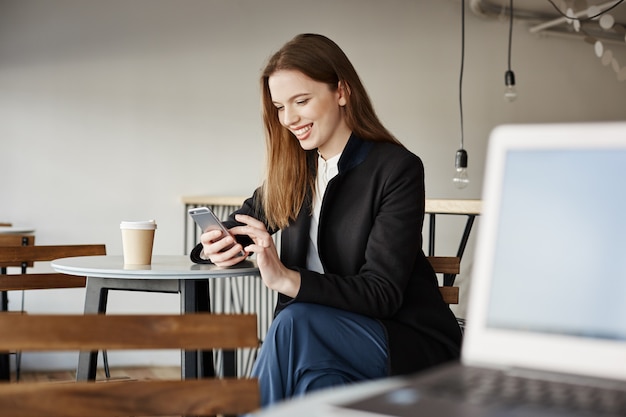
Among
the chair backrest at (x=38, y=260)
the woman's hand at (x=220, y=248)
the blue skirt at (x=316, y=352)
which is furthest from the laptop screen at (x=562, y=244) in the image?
the chair backrest at (x=38, y=260)

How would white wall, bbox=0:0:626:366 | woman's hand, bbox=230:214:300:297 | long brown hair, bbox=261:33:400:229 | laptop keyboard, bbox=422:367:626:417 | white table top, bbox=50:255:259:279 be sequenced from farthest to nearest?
white wall, bbox=0:0:626:366, long brown hair, bbox=261:33:400:229, white table top, bbox=50:255:259:279, woman's hand, bbox=230:214:300:297, laptop keyboard, bbox=422:367:626:417

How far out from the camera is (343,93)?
2121mm

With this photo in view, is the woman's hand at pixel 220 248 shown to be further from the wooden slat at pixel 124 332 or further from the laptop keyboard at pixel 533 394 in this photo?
the laptop keyboard at pixel 533 394

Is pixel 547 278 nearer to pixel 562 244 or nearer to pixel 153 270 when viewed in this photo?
pixel 562 244

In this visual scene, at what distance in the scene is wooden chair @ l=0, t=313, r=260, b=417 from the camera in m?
0.94

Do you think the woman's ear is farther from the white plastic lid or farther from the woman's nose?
the white plastic lid

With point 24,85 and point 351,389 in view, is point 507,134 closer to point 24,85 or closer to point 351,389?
point 351,389

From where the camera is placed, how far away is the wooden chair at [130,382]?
0.94 m

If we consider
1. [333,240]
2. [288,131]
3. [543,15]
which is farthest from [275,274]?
[543,15]

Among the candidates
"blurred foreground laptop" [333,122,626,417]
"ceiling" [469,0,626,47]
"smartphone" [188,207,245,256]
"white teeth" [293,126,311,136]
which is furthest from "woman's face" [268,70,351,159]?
"ceiling" [469,0,626,47]

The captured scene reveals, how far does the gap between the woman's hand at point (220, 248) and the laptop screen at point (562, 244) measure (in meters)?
1.45

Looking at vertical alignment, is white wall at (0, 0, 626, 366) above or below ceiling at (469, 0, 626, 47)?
below

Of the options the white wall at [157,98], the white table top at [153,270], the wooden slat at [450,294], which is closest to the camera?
the white table top at [153,270]

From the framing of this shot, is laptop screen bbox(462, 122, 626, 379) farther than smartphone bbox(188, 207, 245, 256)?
No
